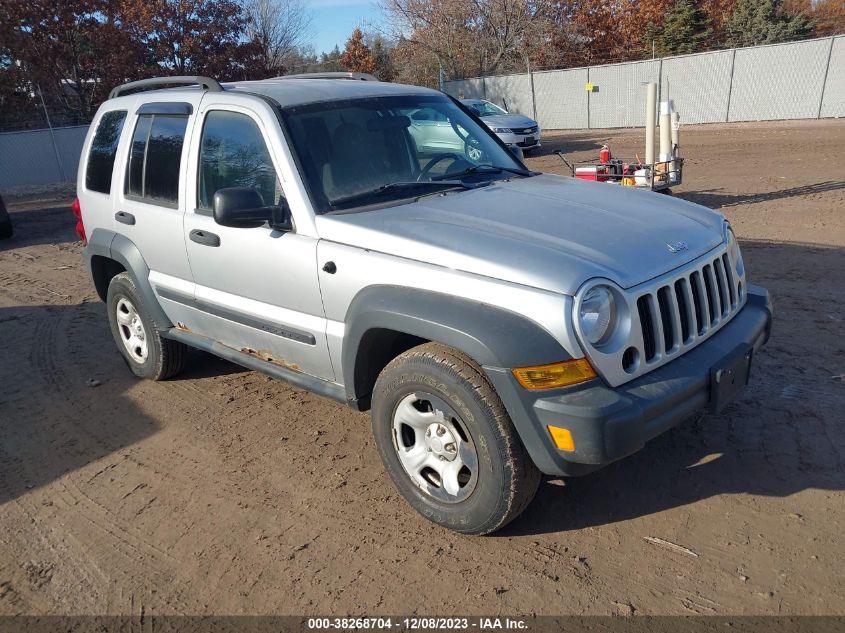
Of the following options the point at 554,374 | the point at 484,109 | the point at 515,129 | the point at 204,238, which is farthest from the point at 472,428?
the point at 484,109

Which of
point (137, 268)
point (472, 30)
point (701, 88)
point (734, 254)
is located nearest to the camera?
point (734, 254)

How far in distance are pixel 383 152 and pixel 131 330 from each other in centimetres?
269

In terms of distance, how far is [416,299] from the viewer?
3.20 metres

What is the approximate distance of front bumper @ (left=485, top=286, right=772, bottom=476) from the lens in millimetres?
2818

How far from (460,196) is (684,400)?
1.61 meters

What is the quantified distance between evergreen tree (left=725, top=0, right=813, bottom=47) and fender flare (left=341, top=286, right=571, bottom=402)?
1456 inches

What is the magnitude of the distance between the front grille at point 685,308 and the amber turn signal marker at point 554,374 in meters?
0.34

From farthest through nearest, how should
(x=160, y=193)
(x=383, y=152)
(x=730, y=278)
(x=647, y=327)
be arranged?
(x=160, y=193), (x=383, y=152), (x=730, y=278), (x=647, y=327)

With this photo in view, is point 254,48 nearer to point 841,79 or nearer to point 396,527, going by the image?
point 841,79

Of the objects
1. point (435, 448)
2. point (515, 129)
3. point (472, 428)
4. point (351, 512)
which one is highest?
point (515, 129)

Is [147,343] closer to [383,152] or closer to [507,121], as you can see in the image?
[383,152]

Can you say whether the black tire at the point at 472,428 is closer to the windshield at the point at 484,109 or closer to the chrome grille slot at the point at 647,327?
the chrome grille slot at the point at 647,327

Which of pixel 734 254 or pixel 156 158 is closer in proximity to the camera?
pixel 734 254

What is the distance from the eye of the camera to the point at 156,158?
4773 millimetres
